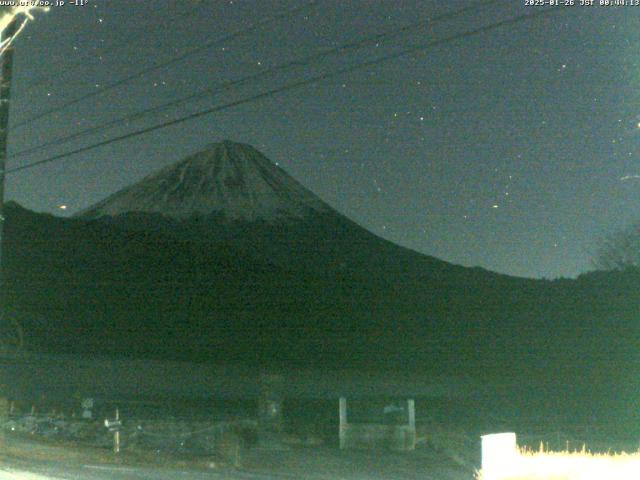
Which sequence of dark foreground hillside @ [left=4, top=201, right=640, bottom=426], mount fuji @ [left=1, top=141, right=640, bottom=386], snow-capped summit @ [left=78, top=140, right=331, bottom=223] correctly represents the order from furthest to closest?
snow-capped summit @ [left=78, top=140, right=331, bottom=223] < mount fuji @ [left=1, top=141, right=640, bottom=386] < dark foreground hillside @ [left=4, top=201, right=640, bottom=426]

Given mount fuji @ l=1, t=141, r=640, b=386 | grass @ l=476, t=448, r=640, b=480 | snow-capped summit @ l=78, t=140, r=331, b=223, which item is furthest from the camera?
snow-capped summit @ l=78, t=140, r=331, b=223

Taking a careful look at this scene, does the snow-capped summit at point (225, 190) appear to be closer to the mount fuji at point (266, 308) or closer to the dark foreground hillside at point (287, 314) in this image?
the mount fuji at point (266, 308)

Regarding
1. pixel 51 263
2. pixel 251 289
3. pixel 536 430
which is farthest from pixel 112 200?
pixel 536 430

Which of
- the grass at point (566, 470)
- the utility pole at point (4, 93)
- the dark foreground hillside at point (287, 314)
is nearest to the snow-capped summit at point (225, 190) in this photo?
the dark foreground hillside at point (287, 314)


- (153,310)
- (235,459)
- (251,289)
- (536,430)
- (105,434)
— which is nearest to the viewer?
(235,459)

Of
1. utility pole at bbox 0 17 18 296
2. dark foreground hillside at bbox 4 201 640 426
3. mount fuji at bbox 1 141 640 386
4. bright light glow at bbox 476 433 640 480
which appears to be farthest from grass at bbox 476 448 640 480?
dark foreground hillside at bbox 4 201 640 426

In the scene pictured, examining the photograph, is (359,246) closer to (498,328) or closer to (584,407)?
(498,328)

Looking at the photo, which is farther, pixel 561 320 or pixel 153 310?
pixel 561 320

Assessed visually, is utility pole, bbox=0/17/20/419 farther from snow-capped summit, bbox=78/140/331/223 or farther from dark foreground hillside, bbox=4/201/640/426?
snow-capped summit, bbox=78/140/331/223

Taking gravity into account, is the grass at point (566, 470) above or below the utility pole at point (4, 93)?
below
